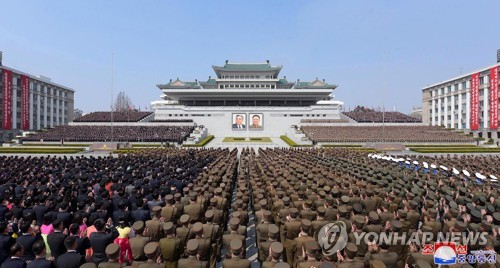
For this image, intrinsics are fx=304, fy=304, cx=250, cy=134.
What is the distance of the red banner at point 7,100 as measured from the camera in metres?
49.9

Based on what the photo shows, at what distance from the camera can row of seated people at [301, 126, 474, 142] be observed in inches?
1500

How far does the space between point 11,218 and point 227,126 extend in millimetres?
47152

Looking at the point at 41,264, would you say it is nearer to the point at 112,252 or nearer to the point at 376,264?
the point at 112,252

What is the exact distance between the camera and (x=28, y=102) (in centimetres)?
5584

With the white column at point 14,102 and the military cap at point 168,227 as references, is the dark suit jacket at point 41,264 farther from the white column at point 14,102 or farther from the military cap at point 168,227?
the white column at point 14,102

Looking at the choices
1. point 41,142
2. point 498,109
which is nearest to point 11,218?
point 41,142

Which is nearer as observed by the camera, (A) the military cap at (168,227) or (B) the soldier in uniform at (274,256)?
(B) the soldier in uniform at (274,256)

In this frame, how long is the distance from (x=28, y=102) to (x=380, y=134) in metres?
60.7

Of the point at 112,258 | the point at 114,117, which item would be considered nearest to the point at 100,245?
the point at 112,258

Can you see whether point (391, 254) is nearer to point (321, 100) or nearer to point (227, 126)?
point (227, 126)

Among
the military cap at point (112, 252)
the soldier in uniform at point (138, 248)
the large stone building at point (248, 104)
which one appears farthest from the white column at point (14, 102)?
the military cap at point (112, 252)

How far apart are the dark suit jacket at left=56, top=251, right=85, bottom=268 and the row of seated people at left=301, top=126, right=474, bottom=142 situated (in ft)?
118

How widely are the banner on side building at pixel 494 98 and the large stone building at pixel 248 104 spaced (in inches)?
951

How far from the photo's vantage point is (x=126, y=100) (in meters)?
104
